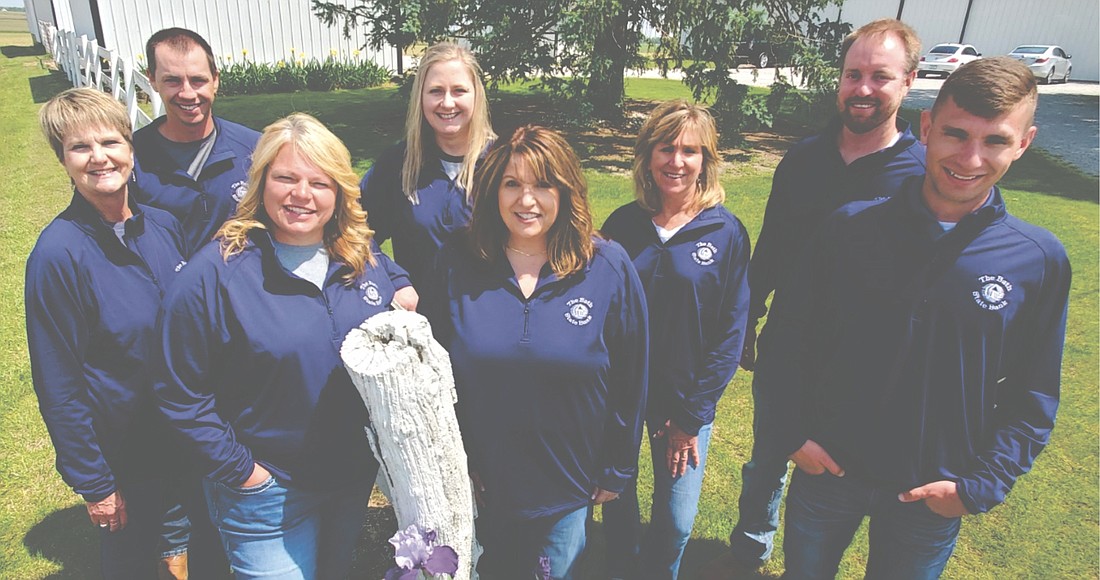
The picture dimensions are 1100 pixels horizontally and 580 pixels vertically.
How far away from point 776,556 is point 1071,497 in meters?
2.08

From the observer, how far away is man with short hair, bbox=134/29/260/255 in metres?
3.01

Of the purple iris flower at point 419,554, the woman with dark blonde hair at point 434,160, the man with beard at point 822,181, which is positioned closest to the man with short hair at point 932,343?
the man with beard at point 822,181

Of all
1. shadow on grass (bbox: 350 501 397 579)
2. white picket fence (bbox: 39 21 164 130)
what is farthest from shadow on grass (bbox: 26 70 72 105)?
shadow on grass (bbox: 350 501 397 579)

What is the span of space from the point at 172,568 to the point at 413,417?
207 cm

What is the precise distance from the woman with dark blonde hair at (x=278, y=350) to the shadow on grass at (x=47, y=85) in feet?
60.7

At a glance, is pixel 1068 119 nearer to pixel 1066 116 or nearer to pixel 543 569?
pixel 1066 116

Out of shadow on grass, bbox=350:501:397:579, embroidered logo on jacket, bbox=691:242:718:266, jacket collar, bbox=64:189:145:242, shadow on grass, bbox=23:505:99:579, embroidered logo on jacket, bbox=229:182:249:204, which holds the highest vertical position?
jacket collar, bbox=64:189:145:242

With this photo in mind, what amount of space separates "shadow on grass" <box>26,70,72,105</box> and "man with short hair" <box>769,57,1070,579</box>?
64.8 ft

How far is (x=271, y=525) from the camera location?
2312 millimetres

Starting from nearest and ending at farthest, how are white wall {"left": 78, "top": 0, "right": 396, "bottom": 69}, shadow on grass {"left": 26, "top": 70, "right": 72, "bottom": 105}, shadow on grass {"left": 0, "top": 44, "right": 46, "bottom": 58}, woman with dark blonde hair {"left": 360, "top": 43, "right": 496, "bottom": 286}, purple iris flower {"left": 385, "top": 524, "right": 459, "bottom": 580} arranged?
purple iris flower {"left": 385, "top": 524, "right": 459, "bottom": 580}, woman with dark blonde hair {"left": 360, "top": 43, "right": 496, "bottom": 286}, shadow on grass {"left": 26, "top": 70, "right": 72, "bottom": 105}, white wall {"left": 78, "top": 0, "right": 396, "bottom": 69}, shadow on grass {"left": 0, "top": 44, "right": 46, "bottom": 58}

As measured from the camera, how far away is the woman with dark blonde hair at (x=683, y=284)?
8.59 ft

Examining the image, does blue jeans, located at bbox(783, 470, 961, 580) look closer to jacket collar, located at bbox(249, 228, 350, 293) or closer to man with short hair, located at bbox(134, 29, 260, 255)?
jacket collar, located at bbox(249, 228, 350, 293)

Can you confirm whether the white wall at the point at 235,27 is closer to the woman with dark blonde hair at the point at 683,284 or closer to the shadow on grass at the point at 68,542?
the shadow on grass at the point at 68,542

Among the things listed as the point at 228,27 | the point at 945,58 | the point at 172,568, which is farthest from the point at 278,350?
the point at 945,58
